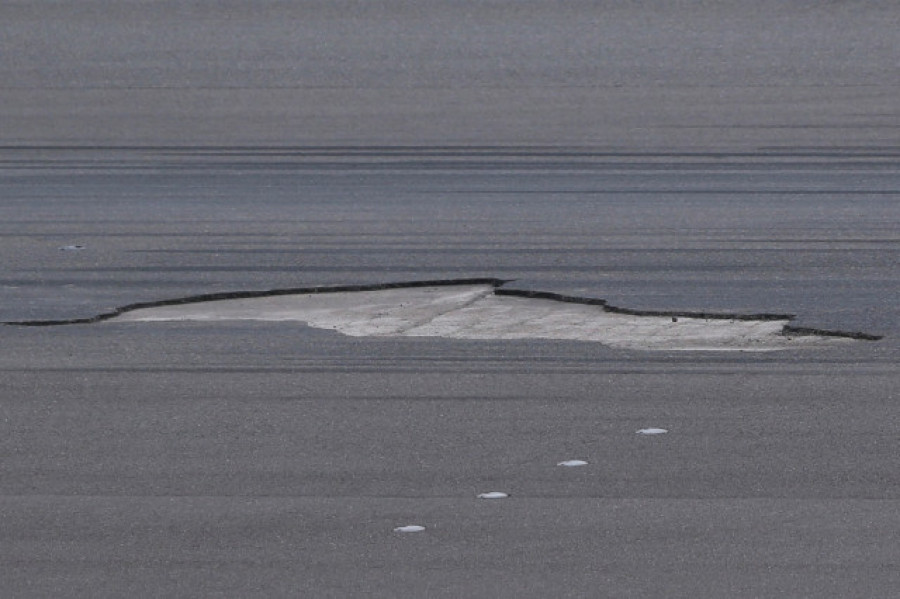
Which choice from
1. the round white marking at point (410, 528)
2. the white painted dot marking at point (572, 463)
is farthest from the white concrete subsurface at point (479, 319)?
the round white marking at point (410, 528)

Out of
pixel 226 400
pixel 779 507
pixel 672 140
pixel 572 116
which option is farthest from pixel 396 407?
pixel 572 116

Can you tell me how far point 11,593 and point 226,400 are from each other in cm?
291

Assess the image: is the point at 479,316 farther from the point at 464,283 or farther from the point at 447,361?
the point at 447,361

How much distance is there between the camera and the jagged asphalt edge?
10422 mm

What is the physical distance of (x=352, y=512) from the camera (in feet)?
22.6

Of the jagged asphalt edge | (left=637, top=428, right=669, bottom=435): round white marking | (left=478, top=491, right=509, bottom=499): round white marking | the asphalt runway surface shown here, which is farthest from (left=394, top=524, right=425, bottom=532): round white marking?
the jagged asphalt edge

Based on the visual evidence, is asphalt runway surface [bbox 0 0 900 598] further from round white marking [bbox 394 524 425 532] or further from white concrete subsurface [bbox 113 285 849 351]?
white concrete subsurface [bbox 113 285 849 351]

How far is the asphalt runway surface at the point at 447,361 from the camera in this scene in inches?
252

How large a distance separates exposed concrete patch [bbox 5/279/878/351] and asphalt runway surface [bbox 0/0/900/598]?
215mm

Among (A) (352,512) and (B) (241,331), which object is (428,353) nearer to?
(B) (241,331)

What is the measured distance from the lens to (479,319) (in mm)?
10984

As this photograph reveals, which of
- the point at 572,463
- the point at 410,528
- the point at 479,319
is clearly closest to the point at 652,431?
the point at 572,463

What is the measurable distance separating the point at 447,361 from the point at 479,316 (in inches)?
54.1

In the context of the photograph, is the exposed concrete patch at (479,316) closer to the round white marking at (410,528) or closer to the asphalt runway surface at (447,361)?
the asphalt runway surface at (447,361)
